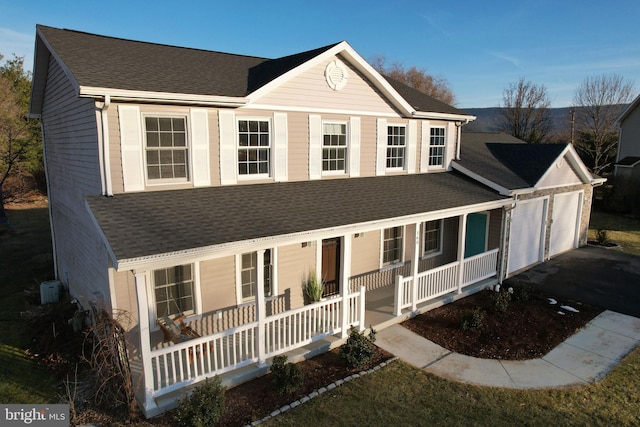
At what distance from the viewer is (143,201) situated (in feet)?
26.1

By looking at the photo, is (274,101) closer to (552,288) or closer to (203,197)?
(203,197)

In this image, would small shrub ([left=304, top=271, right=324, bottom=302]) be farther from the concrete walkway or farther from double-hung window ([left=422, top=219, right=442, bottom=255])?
double-hung window ([left=422, top=219, right=442, bottom=255])

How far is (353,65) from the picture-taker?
11266 millimetres

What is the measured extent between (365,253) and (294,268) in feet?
8.69

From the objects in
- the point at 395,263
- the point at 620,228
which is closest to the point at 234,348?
the point at 395,263

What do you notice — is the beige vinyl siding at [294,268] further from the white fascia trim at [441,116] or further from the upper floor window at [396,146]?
the white fascia trim at [441,116]

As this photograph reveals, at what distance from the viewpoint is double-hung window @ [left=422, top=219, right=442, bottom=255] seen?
44.5 ft

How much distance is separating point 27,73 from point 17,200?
9.83 metres

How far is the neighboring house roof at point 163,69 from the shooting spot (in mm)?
8023

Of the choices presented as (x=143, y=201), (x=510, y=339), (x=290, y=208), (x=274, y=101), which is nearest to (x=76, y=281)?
(x=143, y=201)

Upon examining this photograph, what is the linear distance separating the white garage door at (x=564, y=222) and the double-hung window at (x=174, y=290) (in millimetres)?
13923

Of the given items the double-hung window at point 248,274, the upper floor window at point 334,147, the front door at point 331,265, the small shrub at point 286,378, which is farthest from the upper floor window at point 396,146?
the small shrub at point 286,378

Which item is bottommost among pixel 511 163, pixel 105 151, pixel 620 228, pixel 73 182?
pixel 620 228

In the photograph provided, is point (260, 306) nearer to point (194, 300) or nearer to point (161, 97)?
point (194, 300)
